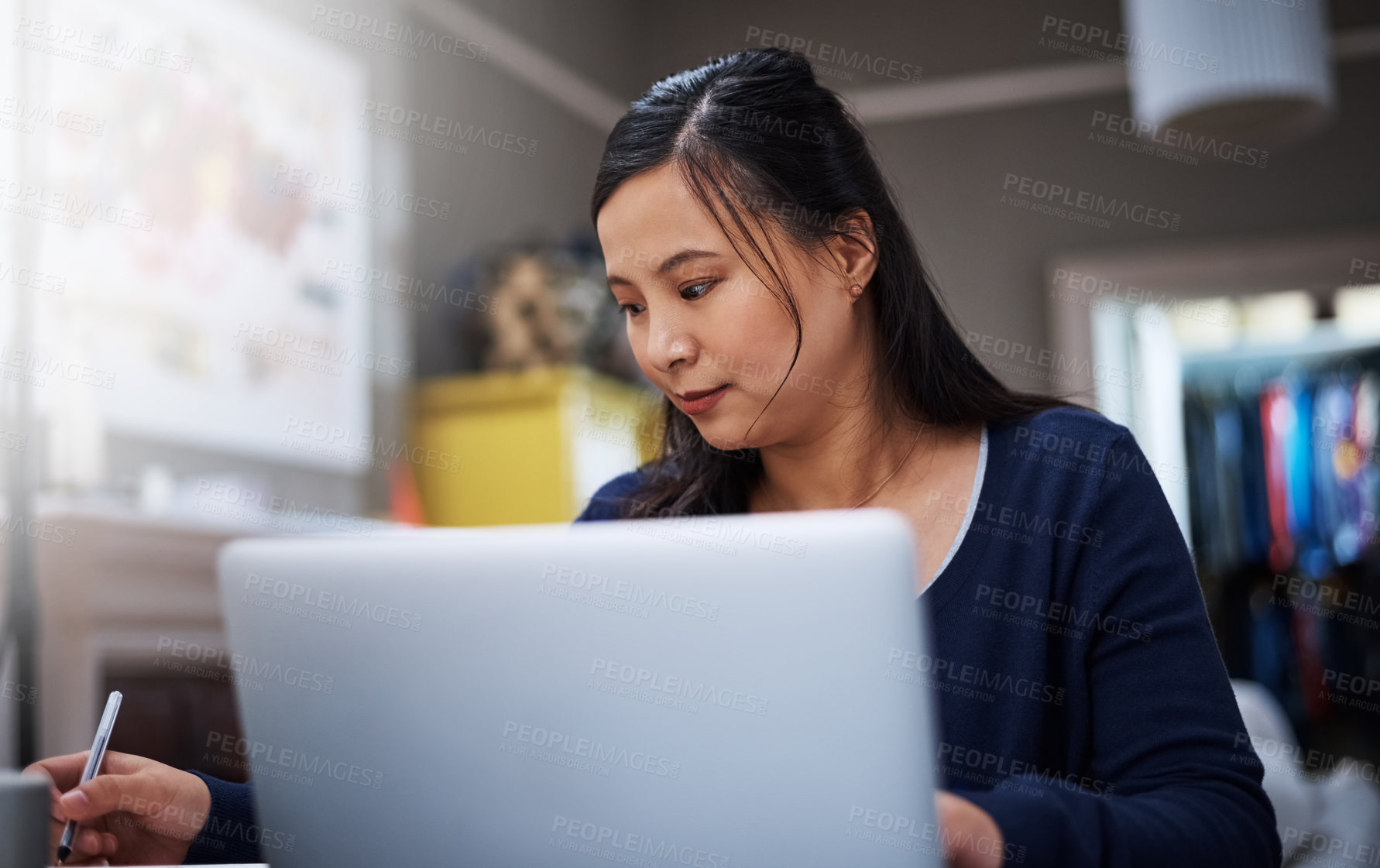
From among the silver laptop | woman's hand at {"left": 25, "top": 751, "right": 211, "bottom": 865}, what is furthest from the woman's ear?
woman's hand at {"left": 25, "top": 751, "right": 211, "bottom": 865}

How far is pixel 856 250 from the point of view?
3.74 feet

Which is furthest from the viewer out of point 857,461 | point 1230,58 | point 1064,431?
point 1230,58

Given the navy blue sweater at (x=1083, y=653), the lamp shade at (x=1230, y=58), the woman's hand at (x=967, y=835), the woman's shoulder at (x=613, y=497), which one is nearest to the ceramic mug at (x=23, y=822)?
the navy blue sweater at (x=1083, y=653)

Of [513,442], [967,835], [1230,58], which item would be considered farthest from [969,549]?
[513,442]

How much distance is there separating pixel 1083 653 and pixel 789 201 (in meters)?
0.44

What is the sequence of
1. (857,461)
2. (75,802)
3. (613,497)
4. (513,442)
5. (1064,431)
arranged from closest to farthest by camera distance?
(75,802) < (1064,431) < (857,461) < (613,497) < (513,442)

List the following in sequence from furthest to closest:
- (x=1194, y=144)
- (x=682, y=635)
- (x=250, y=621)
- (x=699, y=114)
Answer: (x=1194, y=144)
(x=699, y=114)
(x=250, y=621)
(x=682, y=635)

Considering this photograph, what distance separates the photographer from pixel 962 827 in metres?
0.63

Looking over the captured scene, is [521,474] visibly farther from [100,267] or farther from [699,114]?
[699,114]

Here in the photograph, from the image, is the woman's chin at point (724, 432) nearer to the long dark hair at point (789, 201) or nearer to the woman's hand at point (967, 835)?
the long dark hair at point (789, 201)

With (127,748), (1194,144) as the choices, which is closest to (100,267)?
(127,748)

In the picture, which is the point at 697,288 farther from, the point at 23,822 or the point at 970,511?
the point at 23,822

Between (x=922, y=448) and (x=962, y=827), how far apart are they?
0.56 metres

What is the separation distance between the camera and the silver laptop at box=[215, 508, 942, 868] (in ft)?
1.92
